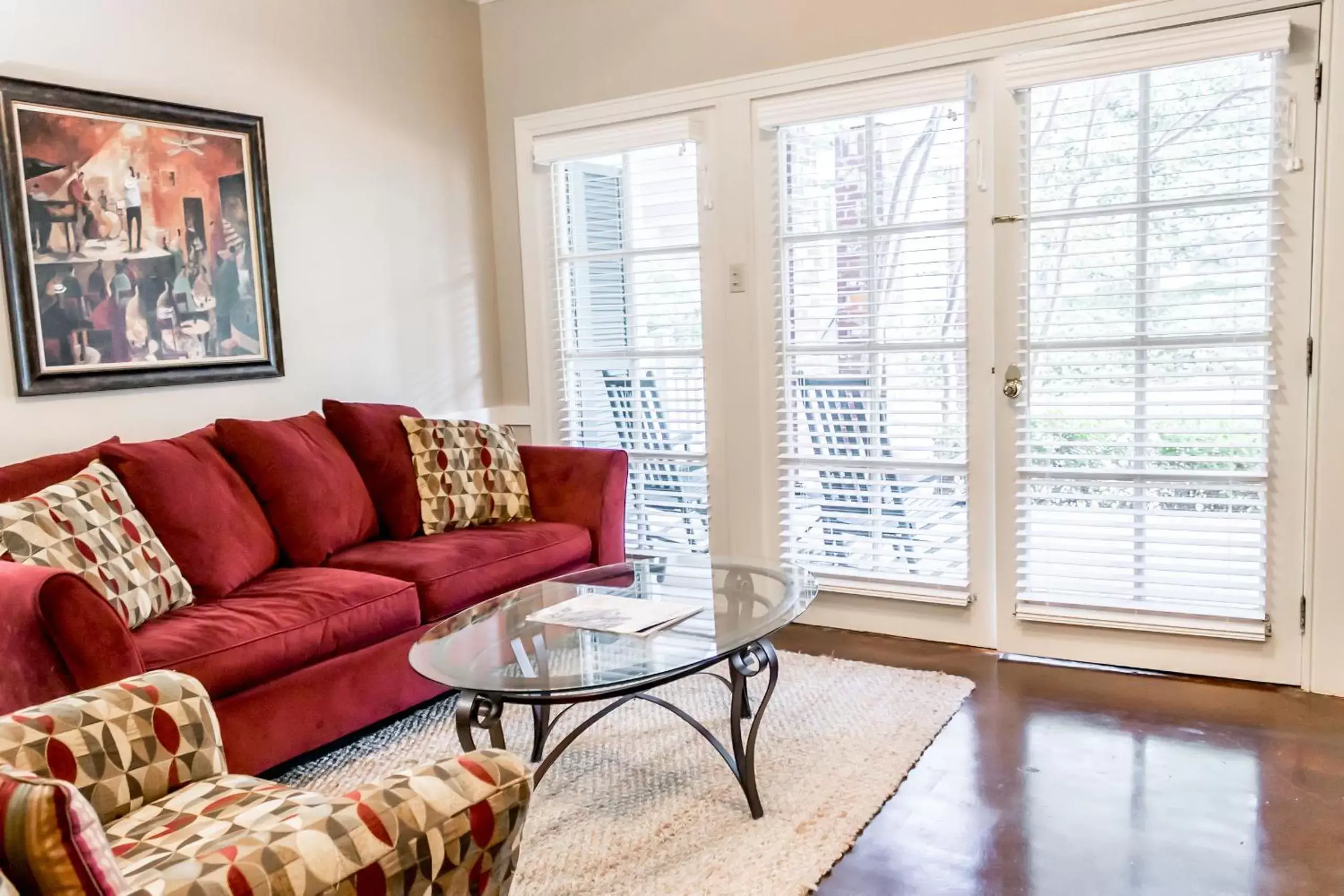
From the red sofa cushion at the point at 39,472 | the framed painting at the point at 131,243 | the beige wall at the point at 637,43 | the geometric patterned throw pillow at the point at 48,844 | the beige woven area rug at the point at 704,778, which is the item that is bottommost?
the beige woven area rug at the point at 704,778

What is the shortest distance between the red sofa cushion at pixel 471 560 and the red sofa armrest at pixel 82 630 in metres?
1.02

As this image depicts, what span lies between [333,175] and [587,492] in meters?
1.57

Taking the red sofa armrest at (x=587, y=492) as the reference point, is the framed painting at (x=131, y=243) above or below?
above

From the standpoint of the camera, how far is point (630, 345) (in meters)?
4.29

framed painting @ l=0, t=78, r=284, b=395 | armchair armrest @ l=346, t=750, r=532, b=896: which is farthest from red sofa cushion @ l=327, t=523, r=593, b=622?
armchair armrest @ l=346, t=750, r=532, b=896

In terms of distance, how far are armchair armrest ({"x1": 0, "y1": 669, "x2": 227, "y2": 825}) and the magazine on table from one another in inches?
33.7

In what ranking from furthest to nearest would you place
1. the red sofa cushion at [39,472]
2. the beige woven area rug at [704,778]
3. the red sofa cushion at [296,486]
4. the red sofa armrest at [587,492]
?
the red sofa armrest at [587,492] < the red sofa cushion at [296,486] < the red sofa cushion at [39,472] < the beige woven area rug at [704,778]

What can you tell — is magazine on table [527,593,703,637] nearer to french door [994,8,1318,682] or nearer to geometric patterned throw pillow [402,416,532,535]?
geometric patterned throw pillow [402,416,532,535]

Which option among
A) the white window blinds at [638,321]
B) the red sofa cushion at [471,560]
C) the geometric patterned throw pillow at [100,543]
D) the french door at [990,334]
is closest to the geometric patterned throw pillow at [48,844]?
the geometric patterned throw pillow at [100,543]

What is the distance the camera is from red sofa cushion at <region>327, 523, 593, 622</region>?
3105 mm

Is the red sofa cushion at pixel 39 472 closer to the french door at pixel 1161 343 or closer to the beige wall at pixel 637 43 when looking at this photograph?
the beige wall at pixel 637 43

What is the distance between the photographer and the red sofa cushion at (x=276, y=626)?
2414mm

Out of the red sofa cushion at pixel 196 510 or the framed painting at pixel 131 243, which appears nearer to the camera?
the red sofa cushion at pixel 196 510

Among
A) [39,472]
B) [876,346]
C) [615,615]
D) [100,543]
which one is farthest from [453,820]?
[876,346]
